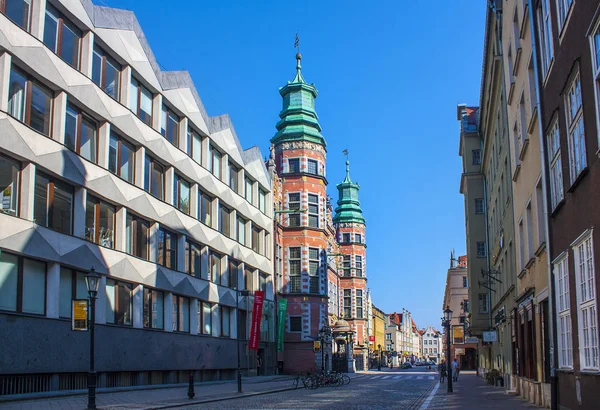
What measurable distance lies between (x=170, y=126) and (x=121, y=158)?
22.5ft

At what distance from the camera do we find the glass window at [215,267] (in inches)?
1789

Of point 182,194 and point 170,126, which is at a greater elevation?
point 170,126

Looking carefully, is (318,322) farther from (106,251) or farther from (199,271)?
(106,251)

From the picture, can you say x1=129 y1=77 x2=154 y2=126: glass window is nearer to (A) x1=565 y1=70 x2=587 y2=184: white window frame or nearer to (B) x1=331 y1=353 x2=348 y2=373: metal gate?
(A) x1=565 y1=70 x2=587 y2=184: white window frame

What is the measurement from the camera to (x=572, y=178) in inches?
573

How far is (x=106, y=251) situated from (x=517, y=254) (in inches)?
668

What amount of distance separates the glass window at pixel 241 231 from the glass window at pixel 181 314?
1009cm

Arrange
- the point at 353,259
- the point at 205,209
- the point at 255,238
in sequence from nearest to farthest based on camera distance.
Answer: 1. the point at 205,209
2. the point at 255,238
3. the point at 353,259

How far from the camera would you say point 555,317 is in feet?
56.9

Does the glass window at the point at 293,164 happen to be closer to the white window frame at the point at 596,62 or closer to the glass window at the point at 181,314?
the glass window at the point at 181,314

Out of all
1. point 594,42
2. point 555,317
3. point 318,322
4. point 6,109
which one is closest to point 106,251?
point 6,109

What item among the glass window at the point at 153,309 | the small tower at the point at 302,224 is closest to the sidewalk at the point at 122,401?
the glass window at the point at 153,309

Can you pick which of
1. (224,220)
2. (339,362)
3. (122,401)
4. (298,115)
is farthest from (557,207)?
(339,362)

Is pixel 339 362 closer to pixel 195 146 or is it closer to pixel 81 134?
pixel 195 146
